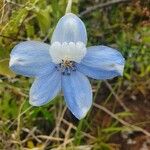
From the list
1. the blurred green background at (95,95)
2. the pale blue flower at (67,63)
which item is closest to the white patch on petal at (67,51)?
the pale blue flower at (67,63)

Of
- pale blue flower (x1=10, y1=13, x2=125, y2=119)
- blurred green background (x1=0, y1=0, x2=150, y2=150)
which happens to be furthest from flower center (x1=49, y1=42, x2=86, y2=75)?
blurred green background (x1=0, y1=0, x2=150, y2=150)

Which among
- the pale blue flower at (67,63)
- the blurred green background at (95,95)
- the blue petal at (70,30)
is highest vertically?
the blue petal at (70,30)

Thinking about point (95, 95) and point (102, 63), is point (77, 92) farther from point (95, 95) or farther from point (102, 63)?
point (95, 95)

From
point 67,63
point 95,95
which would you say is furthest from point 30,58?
point 95,95

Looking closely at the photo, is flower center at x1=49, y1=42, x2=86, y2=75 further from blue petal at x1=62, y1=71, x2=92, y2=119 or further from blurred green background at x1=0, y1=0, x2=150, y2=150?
blurred green background at x1=0, y1=0, x2=150, y2=150

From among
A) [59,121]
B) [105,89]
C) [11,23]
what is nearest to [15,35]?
[11,23]

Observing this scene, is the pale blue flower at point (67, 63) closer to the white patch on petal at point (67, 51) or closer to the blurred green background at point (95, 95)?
the white patch on petal at point (67, 51)
